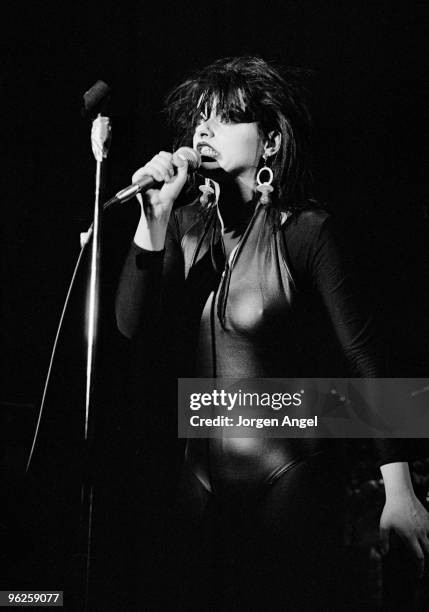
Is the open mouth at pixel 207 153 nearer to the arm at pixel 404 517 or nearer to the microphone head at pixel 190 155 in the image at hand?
the microphone head at pixel 190 155

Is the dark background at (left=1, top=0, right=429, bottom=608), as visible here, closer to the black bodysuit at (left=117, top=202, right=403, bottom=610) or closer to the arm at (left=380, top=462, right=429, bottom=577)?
the black bodysuit at (left=117, top=202, right=403, bottom=610)

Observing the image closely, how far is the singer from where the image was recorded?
2.10 metres

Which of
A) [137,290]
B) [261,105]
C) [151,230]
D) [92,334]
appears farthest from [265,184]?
[92,334]

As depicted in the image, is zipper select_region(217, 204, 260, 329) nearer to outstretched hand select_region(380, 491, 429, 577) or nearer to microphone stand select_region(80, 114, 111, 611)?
microphone stand select_region(80, 114, 111, 611)

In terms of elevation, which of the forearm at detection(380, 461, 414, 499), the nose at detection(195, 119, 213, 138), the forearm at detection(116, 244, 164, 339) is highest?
the nose at detection(195, 119, 213, 138)

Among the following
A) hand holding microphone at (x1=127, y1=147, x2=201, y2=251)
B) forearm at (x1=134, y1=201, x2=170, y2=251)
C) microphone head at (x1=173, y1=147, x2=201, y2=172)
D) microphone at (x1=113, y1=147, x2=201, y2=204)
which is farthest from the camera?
forearm at (x1=134, y1=201, x2=170, y2=251)

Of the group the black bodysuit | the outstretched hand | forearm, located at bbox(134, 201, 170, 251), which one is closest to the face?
the black bodysuit

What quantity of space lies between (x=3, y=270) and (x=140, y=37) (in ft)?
2.96

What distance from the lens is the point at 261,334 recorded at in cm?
216

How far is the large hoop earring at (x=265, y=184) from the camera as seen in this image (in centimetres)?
221

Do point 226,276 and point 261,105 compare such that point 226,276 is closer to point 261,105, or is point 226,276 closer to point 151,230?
point 151,230

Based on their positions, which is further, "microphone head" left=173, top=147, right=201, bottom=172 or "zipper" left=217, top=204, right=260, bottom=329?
"zipper" left=217, top=204, right=260, bottom=329

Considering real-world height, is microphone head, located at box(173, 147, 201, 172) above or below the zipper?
above

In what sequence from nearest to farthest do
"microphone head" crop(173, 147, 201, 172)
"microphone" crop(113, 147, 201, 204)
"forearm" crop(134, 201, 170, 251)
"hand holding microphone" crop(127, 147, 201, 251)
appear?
"microphone" crop(113, 147, 201, 204) < "hand holding microphone" crop(127, 147, 201, 251) < "microphone head" crop(173, 147, 201, 172) < "forearm" crop(134, 201, 170, 251)
